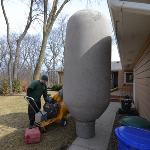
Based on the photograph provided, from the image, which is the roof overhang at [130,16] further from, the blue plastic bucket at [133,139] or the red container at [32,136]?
the red container at [32,136]

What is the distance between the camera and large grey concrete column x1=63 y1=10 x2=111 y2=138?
A: 3008 mm

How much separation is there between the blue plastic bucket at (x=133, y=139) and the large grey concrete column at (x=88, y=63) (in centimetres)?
126

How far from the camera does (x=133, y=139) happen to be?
1613 millimetres

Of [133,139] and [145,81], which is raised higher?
[145,81]

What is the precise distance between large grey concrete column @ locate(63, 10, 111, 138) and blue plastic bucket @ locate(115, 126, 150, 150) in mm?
1257

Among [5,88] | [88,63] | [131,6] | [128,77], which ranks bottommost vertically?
[5,88]

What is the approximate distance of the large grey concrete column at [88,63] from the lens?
9.87 feet

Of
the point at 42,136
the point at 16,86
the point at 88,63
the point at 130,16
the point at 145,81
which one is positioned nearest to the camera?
the point at 130,16

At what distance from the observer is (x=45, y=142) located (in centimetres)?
338

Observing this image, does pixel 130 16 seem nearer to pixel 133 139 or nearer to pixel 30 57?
pixel 133 139

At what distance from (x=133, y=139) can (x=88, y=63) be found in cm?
180

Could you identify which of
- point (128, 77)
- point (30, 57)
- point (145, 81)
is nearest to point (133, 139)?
point (145, 81)

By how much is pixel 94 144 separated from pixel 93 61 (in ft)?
6.60

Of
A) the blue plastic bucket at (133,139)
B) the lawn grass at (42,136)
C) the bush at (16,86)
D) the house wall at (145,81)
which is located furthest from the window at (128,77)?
the blue plastic bucket at (133,139)
